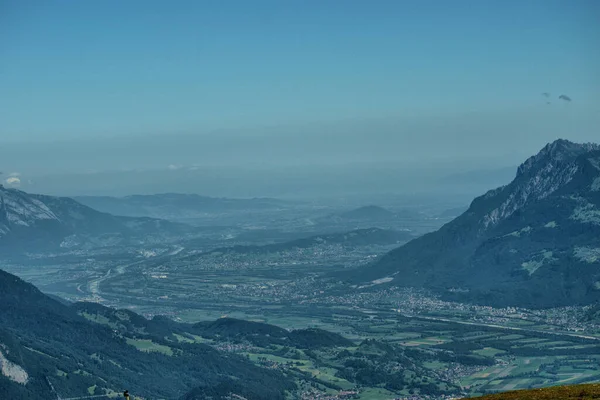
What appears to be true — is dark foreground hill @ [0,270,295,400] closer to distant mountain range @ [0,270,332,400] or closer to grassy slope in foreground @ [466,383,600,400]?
distant mountain range @ [0,270,332,400]

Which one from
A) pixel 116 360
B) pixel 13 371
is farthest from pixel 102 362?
pixel 13 371

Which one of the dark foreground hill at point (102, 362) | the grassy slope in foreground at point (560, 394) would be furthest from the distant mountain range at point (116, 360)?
the grassy slope in foreground at point (560, 394)

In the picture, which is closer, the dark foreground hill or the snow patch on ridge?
the snow patch on ridge

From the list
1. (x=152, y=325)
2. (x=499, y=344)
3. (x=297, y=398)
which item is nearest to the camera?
(x=297, y=398)

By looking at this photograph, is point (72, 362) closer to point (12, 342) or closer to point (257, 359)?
point (12, 342)

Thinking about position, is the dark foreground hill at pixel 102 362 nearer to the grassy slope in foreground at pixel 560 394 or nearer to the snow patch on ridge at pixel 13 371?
the snow patch on ridge at pixel 13 371

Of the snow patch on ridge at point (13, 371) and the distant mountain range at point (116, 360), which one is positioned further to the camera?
the distant mountain range at point (116, 360)

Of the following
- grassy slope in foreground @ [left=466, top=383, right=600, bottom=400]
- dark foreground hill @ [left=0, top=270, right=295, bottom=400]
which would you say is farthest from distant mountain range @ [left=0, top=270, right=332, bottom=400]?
grassy slope in foreground @ [left=466, top=383, right=600, bottom=400]

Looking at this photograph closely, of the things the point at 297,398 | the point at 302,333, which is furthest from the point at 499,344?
the point at 297,398

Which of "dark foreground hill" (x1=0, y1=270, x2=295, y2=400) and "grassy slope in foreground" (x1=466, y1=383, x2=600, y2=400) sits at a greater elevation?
"grassy slope in foreground" (x1=466, y1=383, x2=600, y2=400)

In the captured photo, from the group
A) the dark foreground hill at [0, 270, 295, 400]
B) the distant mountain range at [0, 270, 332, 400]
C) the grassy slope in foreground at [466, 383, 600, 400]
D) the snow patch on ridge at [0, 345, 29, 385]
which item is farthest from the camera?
the dark foreground hill at [0, 270, 295, 400]

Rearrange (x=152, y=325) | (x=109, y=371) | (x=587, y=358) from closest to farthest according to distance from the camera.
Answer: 1. (x=109, y=371)
2. (x=587, y=358)
3. (x=152, y=325)
